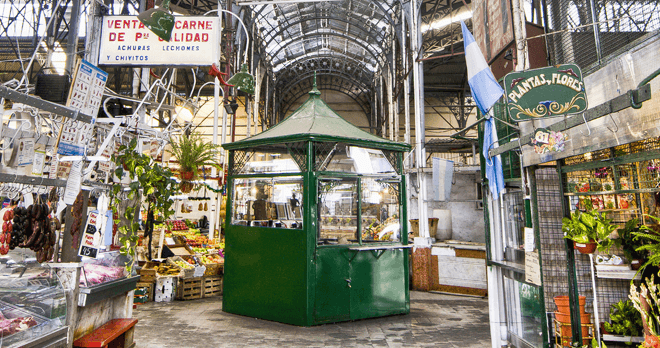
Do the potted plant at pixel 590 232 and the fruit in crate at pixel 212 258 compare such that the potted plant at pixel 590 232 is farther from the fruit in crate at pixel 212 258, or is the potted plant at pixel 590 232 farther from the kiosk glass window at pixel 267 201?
the fruit in crate at pixel 212 258

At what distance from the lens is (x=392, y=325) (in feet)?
18.8

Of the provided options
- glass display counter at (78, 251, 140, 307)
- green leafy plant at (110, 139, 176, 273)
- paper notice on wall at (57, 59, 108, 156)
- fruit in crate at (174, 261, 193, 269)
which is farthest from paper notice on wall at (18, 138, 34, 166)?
fruit in crate at (174, 261, 193, 269)

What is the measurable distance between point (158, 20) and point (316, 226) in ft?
11.6

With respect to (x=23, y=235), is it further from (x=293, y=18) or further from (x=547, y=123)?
(x=293, y=18)

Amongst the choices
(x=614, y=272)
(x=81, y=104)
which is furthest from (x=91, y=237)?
(x=614, y=272)

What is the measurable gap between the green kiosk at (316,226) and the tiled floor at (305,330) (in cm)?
25

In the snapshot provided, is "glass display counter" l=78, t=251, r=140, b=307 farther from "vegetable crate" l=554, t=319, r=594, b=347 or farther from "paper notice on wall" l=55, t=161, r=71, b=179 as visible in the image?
"vegetable crate" l=554, t=319, r=594, b=347

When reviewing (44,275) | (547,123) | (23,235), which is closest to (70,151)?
(23,235)

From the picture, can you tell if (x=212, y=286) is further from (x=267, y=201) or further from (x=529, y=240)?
(x=529, y=240)

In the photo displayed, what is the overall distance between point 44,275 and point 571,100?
4.74 m

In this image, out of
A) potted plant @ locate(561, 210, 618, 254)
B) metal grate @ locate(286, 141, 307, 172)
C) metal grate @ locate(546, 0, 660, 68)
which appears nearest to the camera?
metal grate @ locate(546, 0, 660, 68)

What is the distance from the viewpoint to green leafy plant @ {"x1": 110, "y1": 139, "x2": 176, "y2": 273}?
3.72 m

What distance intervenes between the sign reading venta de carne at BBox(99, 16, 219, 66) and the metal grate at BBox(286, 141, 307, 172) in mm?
2245

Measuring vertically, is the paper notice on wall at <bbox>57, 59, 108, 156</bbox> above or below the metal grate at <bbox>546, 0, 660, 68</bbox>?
below
